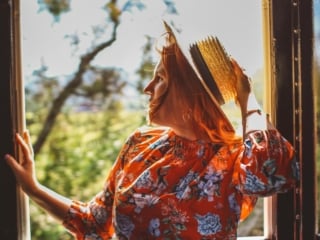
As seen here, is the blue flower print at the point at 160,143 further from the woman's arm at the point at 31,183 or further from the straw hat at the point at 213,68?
the woman's arm at the point at 31,183

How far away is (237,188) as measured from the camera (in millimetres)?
1233

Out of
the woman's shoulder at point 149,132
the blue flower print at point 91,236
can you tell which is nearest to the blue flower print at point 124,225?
the blue flower print at point 91,236

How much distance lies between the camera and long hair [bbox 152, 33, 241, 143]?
4.07 ft

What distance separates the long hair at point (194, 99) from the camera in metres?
1.24

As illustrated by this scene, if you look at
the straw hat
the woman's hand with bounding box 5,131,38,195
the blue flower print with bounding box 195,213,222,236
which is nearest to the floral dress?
the blue flower print with bounding box 195,213,222,236

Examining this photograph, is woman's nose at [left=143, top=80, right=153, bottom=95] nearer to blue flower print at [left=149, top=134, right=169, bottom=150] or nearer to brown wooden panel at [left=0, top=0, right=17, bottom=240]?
blue flower print at [left=149, top=134, right=169, bottom=150]

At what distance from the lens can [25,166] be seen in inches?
52.7

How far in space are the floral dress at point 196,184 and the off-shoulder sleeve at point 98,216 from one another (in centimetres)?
3

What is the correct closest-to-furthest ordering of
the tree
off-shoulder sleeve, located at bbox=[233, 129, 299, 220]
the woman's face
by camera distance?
off-shoulder sleeve, located at bbox=[233, 129, 299, 220] < the woman's face < the tree

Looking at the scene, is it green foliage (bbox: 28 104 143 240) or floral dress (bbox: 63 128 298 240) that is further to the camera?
green foliage (bbox: 28 104 143 240)

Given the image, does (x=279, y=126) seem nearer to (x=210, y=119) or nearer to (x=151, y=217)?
(x=210, y=119)

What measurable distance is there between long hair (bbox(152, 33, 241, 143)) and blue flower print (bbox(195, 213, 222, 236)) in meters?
0.20

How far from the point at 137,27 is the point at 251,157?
19.5 inches

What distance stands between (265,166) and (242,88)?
0.20 metres
